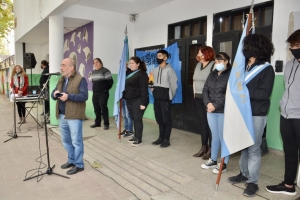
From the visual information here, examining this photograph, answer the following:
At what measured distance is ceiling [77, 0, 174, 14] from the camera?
5703 mm

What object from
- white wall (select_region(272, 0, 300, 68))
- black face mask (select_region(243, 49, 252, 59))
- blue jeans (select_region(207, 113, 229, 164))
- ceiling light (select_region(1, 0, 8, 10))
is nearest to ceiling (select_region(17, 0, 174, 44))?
white wall (select_region(272, 0, 300, 68))

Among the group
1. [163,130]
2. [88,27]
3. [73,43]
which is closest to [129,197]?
[163,130]

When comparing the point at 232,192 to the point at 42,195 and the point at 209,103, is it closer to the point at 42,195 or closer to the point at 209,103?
the point at 209,103

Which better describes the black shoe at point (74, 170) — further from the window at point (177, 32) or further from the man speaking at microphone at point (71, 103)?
the window at point (177, 32)

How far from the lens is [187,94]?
5281mm

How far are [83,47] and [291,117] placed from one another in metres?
6.02

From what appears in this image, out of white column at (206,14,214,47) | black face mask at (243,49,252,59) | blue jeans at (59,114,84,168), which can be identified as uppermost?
white column at (206,14,214,47)

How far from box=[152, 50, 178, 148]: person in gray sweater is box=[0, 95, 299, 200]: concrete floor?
0.49 metres

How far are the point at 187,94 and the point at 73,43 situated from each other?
4401 millimetres

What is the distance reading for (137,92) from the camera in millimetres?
4207

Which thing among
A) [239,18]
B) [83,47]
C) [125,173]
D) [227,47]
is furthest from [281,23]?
[83,47]

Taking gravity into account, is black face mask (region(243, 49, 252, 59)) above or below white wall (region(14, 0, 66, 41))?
below

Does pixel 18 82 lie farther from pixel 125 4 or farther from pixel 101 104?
pixel 125 4

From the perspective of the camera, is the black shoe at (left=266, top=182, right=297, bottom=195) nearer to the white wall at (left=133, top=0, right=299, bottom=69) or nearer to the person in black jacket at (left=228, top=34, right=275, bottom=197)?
the person in black jacket at (left=228, top=34, right=275, bottom=197)
